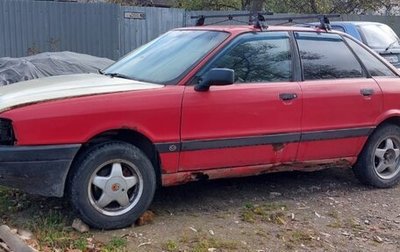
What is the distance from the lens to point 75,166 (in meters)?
4.65

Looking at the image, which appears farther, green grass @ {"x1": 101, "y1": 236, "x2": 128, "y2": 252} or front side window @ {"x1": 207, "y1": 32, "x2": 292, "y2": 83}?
front side window @ {"x1": 207, "y1": 32, "x2": 292, "y2": 83}

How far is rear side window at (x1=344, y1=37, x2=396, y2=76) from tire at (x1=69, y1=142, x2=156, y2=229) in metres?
2.64

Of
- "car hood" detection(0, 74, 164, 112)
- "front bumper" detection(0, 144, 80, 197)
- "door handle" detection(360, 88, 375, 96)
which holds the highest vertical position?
"car hood" detection(0, 74, 164, 112)

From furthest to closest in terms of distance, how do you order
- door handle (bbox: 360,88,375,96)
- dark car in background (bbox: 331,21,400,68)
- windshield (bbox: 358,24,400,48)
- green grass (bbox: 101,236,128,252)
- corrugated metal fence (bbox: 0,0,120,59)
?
corrugated metal fence (bbox: 0,0,120,59), windshield (bbox: 358,24,400,48), dark car in background (bbox: 331,21,400,68), door handle (bbox: 360,88,375,96), green grass (bbox: 101,236,128,252)

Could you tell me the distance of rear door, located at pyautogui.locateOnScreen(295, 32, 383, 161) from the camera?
5.68m

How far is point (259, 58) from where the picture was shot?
18.2 ft

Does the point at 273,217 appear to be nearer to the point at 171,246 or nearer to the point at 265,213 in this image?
the point at 265,213

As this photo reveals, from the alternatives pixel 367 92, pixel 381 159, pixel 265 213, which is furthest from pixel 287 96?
pixel 381 159

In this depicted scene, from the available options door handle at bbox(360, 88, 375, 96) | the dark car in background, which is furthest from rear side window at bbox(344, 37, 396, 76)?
the dark car in background

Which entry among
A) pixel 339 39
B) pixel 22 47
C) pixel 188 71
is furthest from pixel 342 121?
pixel 22 47

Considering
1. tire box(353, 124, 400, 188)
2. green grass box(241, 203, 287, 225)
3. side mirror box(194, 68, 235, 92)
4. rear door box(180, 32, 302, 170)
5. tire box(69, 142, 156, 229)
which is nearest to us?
tire box(69, 142, 156, 229)

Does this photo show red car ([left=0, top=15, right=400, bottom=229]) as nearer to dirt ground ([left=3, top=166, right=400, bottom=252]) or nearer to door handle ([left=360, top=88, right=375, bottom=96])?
door handle ([left=360, top=88, right=375, bottom=96])

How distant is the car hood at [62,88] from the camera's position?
4578 mm

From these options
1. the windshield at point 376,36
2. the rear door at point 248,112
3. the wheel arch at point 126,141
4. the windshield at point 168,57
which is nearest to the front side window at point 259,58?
the rear door at point 248,112
